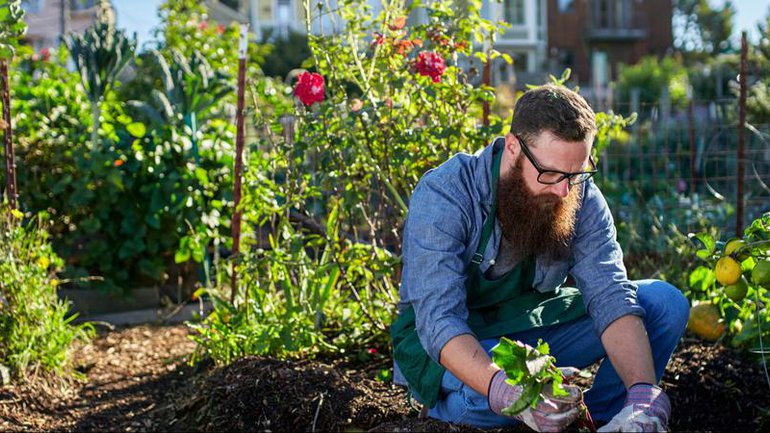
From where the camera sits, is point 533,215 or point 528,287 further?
point 528,287

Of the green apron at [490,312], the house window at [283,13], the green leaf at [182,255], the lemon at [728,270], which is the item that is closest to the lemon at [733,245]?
the lemon at [728,270]

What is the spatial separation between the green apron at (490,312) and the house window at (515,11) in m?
29.0

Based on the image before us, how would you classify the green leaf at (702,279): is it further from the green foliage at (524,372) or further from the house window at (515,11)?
the house window at (515,11)

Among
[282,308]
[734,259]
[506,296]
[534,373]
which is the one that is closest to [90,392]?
[282,308]

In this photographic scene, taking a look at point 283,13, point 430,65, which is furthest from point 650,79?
point 430,65

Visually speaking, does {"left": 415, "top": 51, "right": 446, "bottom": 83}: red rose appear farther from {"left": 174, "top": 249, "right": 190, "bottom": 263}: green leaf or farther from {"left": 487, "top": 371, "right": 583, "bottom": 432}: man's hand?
{"left": 174, "top": 249, "right": 190, "bottom": 263}: green leaf

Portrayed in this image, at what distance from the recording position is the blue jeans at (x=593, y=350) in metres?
2.42

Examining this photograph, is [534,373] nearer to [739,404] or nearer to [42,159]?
[739,404]

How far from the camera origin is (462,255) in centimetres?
244

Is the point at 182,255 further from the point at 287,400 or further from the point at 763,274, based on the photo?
the point at 763,274

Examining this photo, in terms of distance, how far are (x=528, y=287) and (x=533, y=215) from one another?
35 centimetres

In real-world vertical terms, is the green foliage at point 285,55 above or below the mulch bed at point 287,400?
above

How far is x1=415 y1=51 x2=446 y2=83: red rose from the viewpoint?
3369 mm

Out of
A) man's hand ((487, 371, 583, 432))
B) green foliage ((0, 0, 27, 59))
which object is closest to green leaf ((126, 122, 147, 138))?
green foliage ((0, 0, 27, 59))
